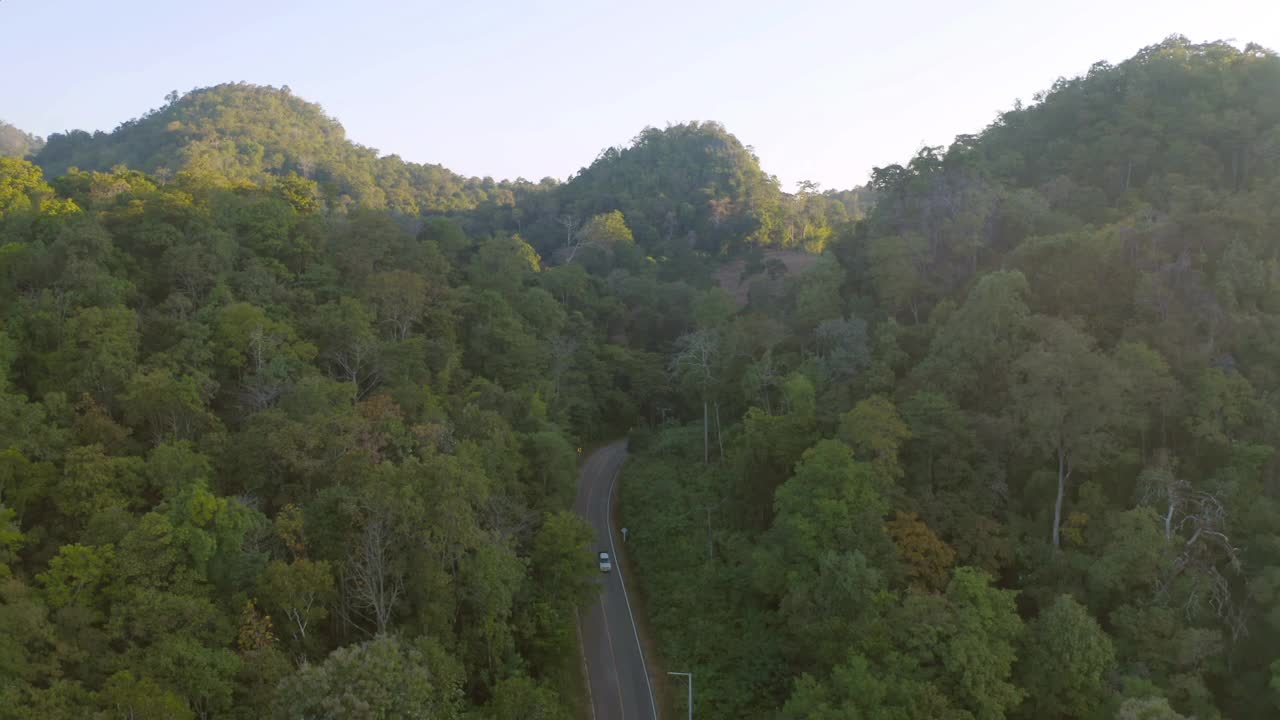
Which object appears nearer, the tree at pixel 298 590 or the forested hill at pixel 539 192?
the tree at pixel 298 590

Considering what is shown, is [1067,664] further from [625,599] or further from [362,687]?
[362,687]

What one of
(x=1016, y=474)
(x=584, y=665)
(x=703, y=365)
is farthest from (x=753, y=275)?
(x=584, y=665)

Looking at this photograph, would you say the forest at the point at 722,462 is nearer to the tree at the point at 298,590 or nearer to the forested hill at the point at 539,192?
the tree at the point at 298,590

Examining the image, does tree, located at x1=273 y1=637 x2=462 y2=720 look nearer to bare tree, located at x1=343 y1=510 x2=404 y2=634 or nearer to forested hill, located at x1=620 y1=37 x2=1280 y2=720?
bare tree, located at x1=343 y1=510 x2=404 y2=634

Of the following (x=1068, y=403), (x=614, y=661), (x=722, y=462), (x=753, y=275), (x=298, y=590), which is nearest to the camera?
(x=298, y=590)

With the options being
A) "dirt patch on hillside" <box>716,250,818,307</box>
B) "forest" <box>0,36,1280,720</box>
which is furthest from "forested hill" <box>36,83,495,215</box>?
"forest" <box>0,36,1280,720</box>

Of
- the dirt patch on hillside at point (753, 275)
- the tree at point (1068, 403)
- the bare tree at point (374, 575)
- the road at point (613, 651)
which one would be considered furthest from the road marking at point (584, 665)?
the dirt patch on hillside at point (753, 275)

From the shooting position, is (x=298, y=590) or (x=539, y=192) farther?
(x=539, y=192)

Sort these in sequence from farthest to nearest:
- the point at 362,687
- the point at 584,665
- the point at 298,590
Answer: the point at 584,665 → the point at 298,590 → the point at 362,687
